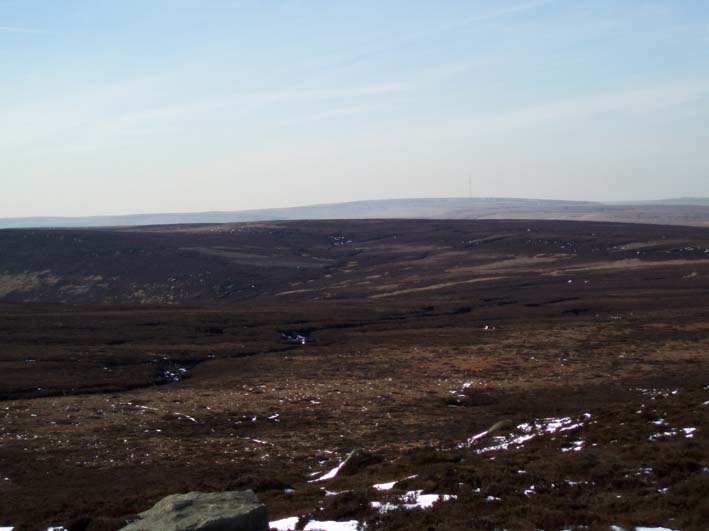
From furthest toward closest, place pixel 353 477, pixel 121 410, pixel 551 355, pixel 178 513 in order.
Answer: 1. pixel 551 355
2. pixel 121 410
3. pixel 353 477
4. pixel 178 513

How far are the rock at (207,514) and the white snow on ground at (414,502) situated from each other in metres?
2.29

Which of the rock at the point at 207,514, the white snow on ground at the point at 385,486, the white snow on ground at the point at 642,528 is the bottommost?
the white snow on ground at the point at 385,486

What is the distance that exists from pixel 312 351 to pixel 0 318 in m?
27.3

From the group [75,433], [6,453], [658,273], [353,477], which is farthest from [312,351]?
[658,273]

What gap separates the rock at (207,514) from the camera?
1233 cm

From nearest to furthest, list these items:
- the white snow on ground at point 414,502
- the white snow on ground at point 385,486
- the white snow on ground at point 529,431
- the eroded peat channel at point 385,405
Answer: the white snow on ground at point 414,502 < the eroded peat channel at point 385,405 < the white snow on ground at point 385,486 < the white snow on ground at point 529,431

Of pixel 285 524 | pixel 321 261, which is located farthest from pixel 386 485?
pixel 321 261

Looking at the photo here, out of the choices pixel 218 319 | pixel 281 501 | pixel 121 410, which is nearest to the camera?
pixel 281 501

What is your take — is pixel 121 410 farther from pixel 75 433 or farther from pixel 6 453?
pixel 6 453

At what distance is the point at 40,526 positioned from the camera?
15.2 meters

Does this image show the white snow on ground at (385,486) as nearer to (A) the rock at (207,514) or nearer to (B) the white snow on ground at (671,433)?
(A) the rock at (207,514)

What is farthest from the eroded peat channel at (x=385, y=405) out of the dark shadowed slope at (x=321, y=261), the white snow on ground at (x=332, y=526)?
A: the dark shadowed slope at (x=321, y=261)

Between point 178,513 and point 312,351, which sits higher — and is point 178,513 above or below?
above

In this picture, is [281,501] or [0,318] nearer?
[281,501]
